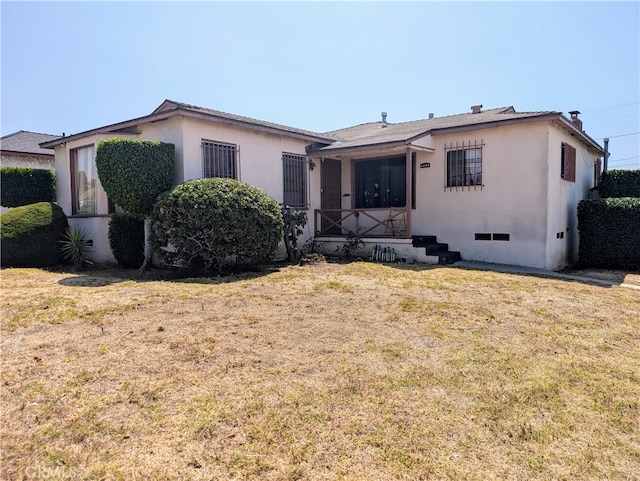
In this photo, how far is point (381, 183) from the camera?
517 inches

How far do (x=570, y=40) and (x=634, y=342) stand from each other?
10403mm

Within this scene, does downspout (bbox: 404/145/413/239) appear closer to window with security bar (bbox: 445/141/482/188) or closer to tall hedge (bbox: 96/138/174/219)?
window with security bar (bbox: 445/141/482/188)

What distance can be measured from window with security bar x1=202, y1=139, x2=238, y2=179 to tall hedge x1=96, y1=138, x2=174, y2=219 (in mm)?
1103

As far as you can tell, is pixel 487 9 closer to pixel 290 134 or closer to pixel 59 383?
pixel 290 134

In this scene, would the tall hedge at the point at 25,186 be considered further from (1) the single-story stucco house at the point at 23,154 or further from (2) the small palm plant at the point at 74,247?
(1) the single-story stucco house at the point at 23,154

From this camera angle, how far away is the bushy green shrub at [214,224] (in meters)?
7.92

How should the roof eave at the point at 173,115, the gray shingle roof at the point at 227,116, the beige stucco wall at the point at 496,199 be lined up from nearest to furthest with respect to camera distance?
1. the roof eave at the point at 173,115
2. the gray shingle roof at the point at 227,116
3. the beige stucco wall at the point at 496,199

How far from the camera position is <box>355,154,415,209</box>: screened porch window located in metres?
12.7

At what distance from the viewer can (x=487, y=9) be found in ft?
31.3

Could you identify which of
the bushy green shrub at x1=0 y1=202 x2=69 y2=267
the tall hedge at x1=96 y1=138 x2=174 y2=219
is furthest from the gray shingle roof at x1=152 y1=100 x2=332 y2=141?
the bushy green shrub at x1=0 y1=202 x2=69 y2=267

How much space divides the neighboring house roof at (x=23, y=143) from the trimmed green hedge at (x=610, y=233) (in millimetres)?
19138

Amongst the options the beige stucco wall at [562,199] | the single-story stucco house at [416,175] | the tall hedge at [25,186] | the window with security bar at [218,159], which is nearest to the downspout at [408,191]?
the single-story stucco house at [416,175]

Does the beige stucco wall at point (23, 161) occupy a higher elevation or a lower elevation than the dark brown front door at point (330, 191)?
higher

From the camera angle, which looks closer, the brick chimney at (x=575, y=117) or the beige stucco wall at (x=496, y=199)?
the beige stucco wall at (x=496, y=199)
